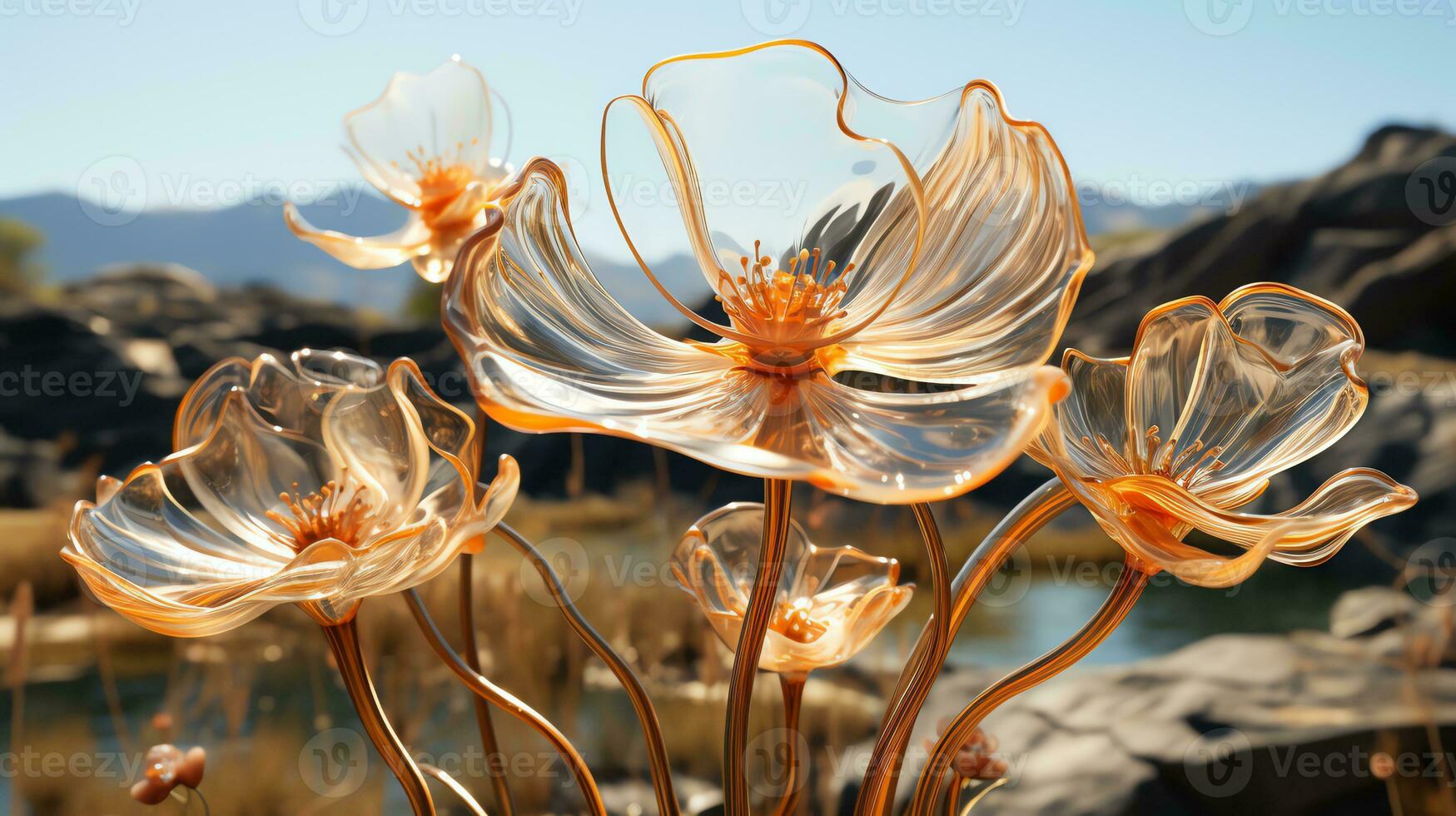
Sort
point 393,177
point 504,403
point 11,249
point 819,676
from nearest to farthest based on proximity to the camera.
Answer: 1. point 504,403
2. point 393,177
3. point 819,676
4. point 11,249

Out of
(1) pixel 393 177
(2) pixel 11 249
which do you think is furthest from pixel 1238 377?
(2) pixel 11 249

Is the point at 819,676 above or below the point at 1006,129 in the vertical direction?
below

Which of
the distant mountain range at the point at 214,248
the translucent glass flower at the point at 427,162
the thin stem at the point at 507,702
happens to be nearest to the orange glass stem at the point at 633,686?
the thin stem at the point at 507,702

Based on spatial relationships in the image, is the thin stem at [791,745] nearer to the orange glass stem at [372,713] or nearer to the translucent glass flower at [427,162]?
the orange glass stem at [372,713]

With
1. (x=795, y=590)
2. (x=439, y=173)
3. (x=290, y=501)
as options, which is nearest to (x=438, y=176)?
(x=439, y=173)

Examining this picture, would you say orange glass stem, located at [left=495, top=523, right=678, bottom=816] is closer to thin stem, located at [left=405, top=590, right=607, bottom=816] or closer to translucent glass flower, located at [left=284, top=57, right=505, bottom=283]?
thin stem, located at [left=405, top=590, right=607, bottom=816]

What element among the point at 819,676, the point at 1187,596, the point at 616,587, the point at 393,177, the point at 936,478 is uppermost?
the point at 393,177

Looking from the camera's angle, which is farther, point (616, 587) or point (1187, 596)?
point (1187, 596)

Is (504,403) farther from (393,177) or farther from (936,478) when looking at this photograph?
(393,177)
